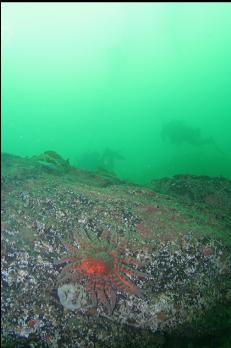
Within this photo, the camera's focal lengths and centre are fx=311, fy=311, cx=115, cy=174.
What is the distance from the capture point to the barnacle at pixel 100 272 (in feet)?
12.9

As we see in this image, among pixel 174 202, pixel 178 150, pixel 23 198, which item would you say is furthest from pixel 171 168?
pixel 23 198

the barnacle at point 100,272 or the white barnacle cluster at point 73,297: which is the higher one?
the barnacle at point 100,272

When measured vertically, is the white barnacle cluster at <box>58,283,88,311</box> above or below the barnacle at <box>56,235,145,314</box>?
below

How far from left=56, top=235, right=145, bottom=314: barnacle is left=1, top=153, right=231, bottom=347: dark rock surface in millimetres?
55

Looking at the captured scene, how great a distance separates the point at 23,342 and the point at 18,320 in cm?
26

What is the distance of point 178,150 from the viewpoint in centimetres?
4172

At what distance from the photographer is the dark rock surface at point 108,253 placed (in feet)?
12.8

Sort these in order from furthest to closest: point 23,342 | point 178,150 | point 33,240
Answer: point 178,150
point 33,240
point 23,342

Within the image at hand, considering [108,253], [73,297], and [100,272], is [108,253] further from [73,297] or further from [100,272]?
[73,297]

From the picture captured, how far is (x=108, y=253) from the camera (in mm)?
4242

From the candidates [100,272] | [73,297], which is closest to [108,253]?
[100,272]

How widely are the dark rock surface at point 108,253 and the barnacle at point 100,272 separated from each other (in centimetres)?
5

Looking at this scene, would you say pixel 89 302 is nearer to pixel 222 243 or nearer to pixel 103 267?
pixel 103 267

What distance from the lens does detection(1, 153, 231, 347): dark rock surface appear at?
12.8ft
